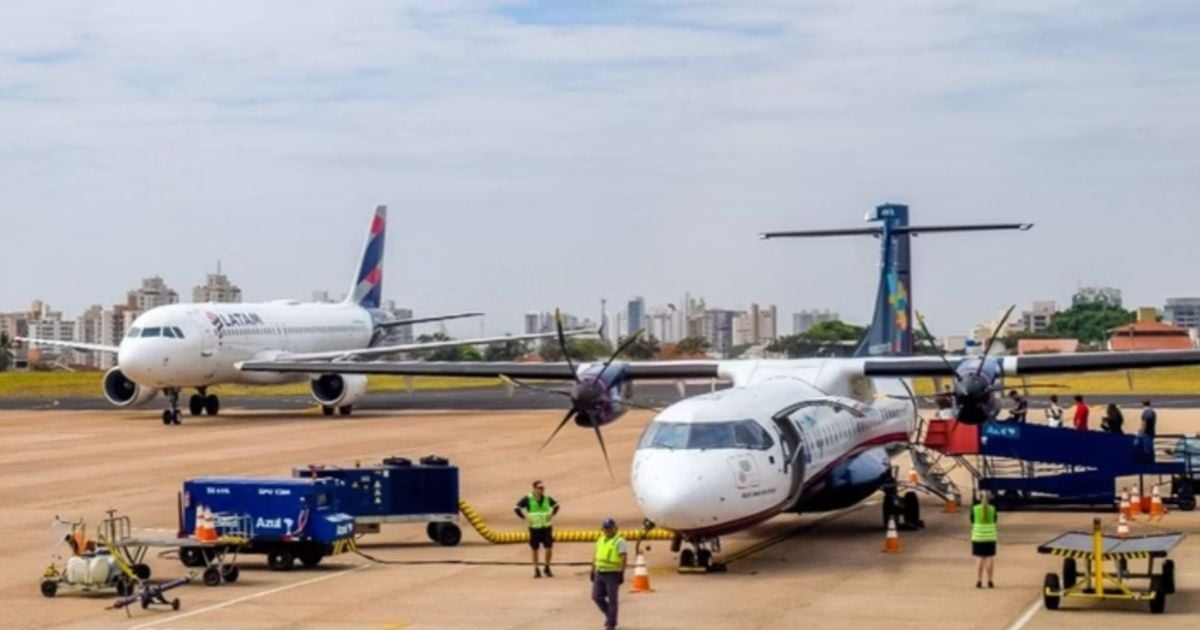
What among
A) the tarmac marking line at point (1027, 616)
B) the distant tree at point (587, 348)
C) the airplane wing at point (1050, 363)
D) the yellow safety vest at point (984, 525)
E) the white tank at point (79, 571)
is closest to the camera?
the tarmac marking line at point (1027, 616)

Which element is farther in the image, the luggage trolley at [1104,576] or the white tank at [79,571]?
the white tank at [79,571]

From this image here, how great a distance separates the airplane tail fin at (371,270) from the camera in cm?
7300

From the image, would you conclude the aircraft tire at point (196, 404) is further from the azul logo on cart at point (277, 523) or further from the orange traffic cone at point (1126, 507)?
the orange traffic cone at point (1126, 507)

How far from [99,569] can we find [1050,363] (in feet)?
53.3

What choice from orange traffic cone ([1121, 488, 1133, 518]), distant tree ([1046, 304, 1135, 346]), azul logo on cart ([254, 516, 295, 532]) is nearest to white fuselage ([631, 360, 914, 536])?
orange traffic cone ([1121, 488, 1133, 518])

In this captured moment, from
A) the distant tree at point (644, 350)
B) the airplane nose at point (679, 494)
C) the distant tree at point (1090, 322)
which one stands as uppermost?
the distant tree at point (1090, 322)

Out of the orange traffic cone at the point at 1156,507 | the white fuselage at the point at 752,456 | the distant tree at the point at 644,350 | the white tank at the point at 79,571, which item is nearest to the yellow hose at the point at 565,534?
the white fuselage at the point at 752,456

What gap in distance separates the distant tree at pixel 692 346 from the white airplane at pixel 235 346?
216 inches

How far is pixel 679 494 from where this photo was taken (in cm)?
2234

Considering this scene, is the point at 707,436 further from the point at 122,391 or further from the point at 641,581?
the point at 122,391

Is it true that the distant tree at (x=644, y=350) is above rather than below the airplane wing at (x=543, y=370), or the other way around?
above

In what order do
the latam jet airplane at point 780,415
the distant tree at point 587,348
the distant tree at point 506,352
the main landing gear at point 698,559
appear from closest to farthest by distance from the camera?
the latam jet airplane at point 780,415 → the main landing gear at point 698,559 → the distant tree at point 587,348 → the distant tree at point 506,352

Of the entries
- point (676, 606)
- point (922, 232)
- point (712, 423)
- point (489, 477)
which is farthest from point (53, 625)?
point (922, 232)

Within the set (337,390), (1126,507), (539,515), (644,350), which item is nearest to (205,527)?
(539,515)
